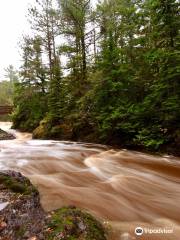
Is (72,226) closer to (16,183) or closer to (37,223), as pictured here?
(37,223)

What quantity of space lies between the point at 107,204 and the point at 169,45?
315 inches

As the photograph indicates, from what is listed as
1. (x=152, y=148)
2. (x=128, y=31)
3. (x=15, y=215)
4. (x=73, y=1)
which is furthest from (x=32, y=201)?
(x=73, y=1)

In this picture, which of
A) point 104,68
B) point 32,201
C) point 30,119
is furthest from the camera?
point 30,119

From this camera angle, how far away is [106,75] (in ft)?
40.7

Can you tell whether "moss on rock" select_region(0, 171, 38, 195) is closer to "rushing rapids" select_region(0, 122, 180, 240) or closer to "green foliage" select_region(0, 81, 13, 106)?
"rushing rapids" select_region(0, 122, 180, 240)

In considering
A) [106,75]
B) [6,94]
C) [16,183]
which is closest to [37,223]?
[16,183]

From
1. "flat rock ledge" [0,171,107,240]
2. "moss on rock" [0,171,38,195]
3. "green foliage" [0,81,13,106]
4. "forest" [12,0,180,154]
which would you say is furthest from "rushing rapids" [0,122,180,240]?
"green foliage" [0,81,13,106]

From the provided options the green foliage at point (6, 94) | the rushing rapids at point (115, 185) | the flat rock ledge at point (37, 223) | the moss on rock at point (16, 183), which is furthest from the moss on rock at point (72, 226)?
the green foliage at point (6, 94)

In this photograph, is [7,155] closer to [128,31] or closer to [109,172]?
[109,172]

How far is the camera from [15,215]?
3.51m

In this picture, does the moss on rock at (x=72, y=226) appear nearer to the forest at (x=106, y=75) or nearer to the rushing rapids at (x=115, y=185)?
the rushing rapids at (x=115, y=185)

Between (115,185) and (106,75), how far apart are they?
7088mm

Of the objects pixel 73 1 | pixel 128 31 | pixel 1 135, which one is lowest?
pixel 1 135

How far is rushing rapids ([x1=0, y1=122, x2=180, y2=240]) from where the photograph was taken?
4.34m
